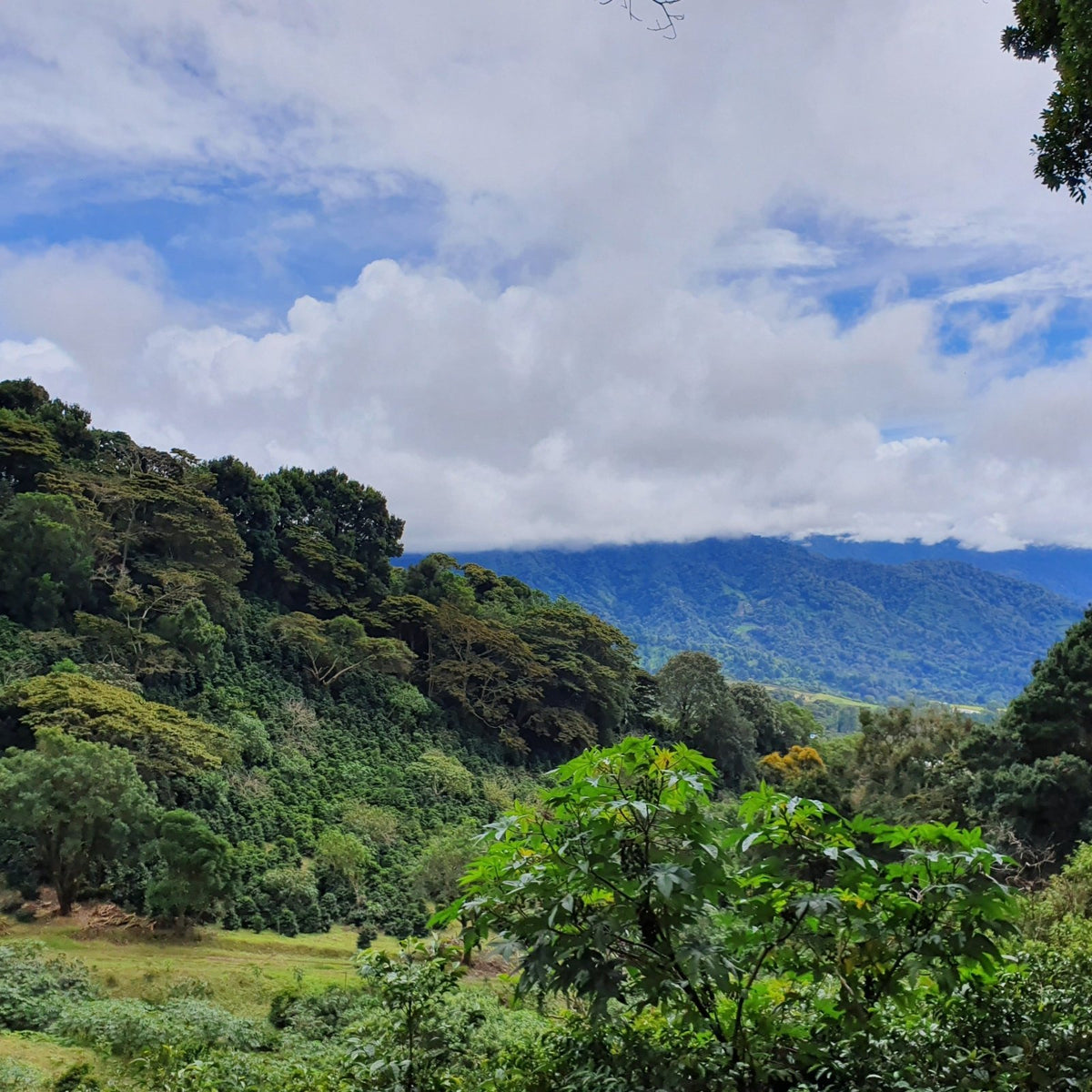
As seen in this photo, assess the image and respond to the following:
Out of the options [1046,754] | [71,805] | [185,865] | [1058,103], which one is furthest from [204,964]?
[1046,754]

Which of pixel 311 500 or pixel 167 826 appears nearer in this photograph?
pixel 167 826

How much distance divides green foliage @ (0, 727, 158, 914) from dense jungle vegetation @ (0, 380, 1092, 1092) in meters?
0.07

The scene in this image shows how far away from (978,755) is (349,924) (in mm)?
13995

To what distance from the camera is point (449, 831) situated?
21031 mm

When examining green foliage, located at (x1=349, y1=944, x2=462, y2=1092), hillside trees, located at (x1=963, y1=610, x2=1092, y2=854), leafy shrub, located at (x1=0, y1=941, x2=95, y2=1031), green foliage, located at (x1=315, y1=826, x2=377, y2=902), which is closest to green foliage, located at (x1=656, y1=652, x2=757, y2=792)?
hillside trees, located at (x1=963, y1=610, x2=1092, y2=854)

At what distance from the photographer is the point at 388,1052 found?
2.39 m

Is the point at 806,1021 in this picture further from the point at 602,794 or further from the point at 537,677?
Result: the point at 537,677

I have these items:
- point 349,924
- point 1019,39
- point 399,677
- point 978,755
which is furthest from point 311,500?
point 1019,39

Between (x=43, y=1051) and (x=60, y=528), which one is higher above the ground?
(x=60, y=528)

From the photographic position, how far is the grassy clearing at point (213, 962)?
36.6 feet

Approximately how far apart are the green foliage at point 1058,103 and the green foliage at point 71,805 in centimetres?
1504

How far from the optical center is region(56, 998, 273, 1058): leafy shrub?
7.63 metres

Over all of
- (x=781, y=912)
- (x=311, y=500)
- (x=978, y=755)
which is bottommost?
(x=978, y=755)

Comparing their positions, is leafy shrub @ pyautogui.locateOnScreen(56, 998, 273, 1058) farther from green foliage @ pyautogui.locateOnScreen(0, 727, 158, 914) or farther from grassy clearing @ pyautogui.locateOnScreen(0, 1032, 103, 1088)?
green foliage @ pyautogui.locateOnScreen(0, 727, 158, 914)
